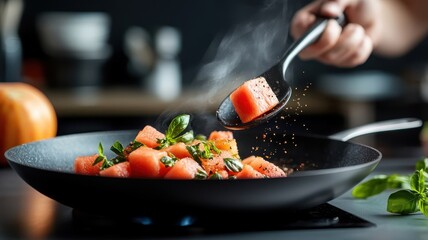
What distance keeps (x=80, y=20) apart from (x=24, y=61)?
2.08 ft

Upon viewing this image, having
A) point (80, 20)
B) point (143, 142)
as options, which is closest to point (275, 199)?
point (143, 142)

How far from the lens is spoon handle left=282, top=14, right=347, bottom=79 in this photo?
5.41 feet

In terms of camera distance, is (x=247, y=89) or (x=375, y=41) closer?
(x=247, y=89)

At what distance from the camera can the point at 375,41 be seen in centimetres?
225

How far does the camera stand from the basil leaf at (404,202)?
1.27 meters

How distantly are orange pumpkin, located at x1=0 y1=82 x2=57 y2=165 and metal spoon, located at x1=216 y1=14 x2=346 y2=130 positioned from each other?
1.92 feet

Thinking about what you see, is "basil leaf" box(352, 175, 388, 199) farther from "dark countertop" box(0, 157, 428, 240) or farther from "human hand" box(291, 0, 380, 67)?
"human hand" box(291, 0, 380, 67)

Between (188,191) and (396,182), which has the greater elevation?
(396,182)

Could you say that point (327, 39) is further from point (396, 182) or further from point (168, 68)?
point (168, 68)

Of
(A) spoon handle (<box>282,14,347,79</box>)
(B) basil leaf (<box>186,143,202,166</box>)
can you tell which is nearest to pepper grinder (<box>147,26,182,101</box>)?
(A) spoon handle (<box>282,14,347,79</box>)

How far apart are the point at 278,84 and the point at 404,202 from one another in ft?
1.51

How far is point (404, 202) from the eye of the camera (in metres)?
1.28

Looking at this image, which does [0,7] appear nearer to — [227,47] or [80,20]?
[80,20]

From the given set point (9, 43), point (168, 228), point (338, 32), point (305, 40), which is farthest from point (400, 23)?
point (9, 43)
